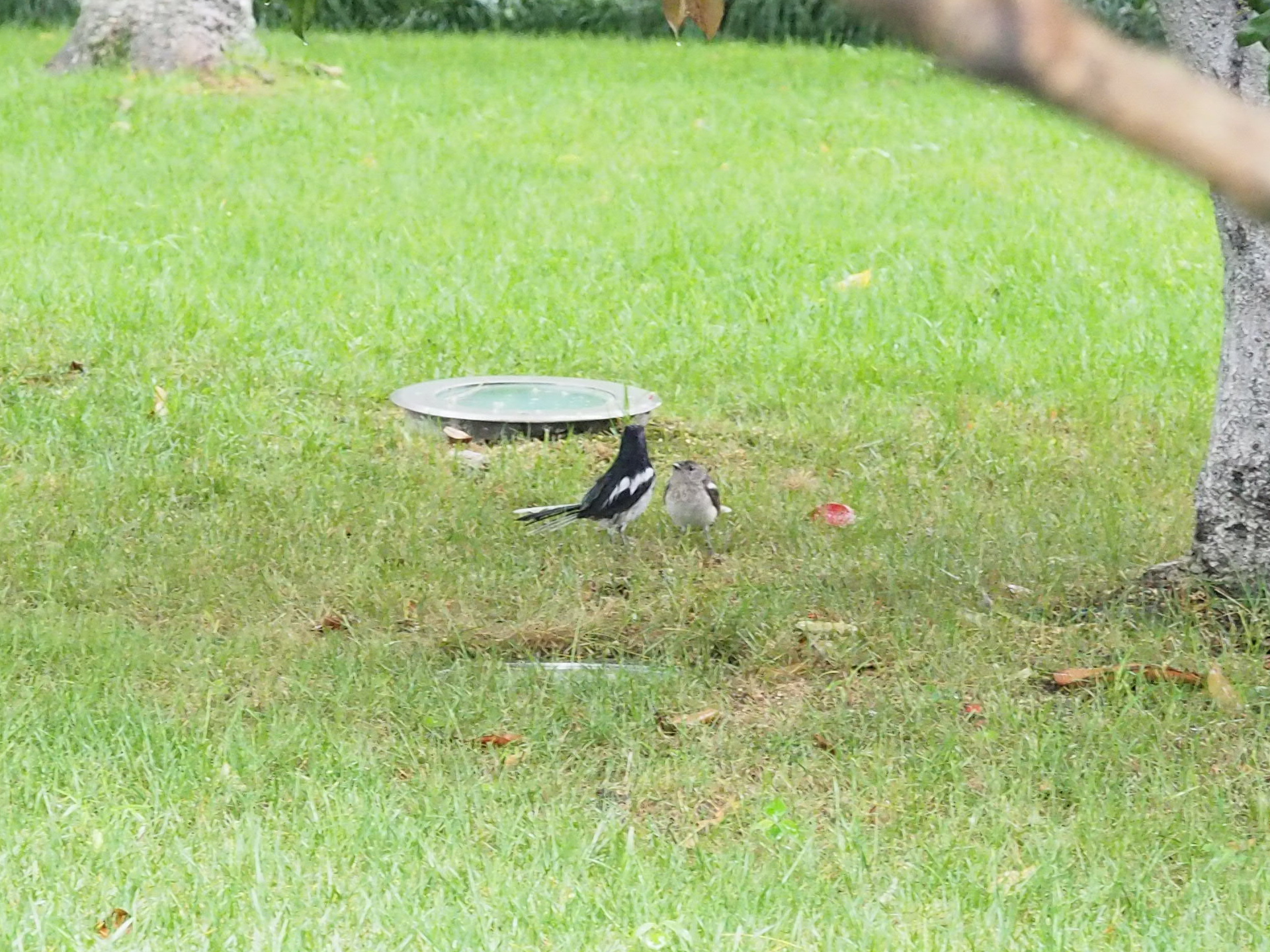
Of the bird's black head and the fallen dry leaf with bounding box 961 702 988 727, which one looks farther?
the bird's black head

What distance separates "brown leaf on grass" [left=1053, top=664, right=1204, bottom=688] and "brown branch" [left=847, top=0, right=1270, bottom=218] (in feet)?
11.3

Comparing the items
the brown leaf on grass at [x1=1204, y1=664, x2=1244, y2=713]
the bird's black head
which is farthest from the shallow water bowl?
the brown leaf on grass at [x1=1204, y1=664, x2=1244, y2=713]

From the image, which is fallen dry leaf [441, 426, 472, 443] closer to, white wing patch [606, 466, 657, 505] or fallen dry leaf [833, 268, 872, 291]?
white wing patch [606, 466, 657, 505]

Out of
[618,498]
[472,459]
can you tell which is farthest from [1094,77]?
[472,459]

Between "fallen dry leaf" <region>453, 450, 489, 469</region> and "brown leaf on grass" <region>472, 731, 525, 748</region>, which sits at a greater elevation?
"brown leaf on grass" <region>472, 731, 525, 748</region>

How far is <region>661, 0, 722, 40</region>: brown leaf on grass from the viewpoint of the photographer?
2695 millimetres

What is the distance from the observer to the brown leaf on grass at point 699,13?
2695 millimetres

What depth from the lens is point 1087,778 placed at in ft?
11.0

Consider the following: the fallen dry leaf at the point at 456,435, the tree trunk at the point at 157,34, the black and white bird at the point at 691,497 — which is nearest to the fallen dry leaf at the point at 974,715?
the black and white bird at the point at 691,497

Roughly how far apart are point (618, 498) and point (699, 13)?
2.05 m

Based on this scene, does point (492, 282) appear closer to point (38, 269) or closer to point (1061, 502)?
point (38, 269)

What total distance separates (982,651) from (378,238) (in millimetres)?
5129

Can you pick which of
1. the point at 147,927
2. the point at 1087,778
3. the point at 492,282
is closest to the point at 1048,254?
the point at 492,282

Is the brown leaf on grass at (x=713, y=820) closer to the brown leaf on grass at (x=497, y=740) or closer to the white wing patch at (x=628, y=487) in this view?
the brown leaf on grass at (x=497, y=740)
